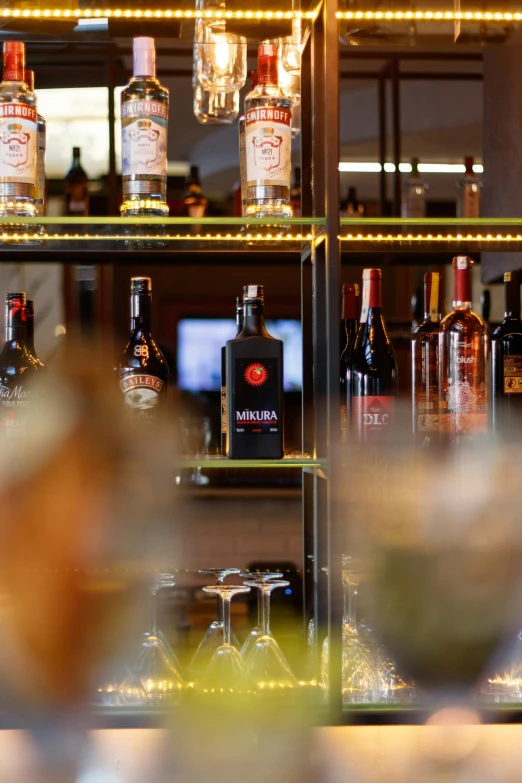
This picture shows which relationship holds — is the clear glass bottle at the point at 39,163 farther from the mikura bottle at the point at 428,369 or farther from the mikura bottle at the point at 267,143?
the mikura bottle at the point at 428,369

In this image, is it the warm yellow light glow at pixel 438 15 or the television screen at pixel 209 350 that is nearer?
the warm yellow light glow at pixel 438 15

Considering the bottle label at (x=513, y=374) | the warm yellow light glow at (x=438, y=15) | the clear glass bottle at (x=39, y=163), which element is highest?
the warm yellow light glow at (x=438, y=15)

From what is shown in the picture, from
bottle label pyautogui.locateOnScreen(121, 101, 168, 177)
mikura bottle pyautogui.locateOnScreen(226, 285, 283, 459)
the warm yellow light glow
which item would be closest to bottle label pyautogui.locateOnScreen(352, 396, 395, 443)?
mikura bottle pyautogui.locateOnScreen(226, 285, 283, 459)

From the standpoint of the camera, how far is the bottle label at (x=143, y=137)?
52.6 inches

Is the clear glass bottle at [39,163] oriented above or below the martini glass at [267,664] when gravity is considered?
above

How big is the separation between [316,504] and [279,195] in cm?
52

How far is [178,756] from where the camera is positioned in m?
1.30

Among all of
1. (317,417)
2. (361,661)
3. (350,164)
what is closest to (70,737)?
(361,661)

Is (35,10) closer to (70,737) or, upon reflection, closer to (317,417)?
(317,417)

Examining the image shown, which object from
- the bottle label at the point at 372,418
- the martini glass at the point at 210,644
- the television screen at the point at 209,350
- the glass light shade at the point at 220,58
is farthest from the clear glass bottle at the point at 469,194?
the martini glass at the point at 210,644

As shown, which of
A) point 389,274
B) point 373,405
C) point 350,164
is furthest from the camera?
point 350,164

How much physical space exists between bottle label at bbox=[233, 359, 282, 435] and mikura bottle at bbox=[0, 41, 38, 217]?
0.42 metres

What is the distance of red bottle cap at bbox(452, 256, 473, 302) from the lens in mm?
1359

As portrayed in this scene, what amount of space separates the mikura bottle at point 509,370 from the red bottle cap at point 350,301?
269 mm
